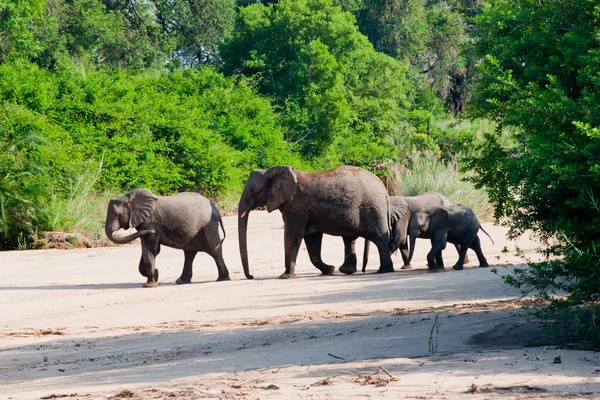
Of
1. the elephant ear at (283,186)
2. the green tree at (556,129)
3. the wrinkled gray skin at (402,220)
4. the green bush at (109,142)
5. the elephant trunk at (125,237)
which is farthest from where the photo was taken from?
the green bush at (109,142)

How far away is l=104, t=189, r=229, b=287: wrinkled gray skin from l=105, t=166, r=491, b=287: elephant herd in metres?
0.01

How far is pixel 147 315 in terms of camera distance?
39.8 feet

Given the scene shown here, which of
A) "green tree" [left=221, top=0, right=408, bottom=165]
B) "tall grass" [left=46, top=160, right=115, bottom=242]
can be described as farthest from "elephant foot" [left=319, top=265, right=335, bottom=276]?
"green tree" [left=221, top=0, right=408, bottom=165]

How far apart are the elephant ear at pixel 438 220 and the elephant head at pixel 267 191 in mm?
2375

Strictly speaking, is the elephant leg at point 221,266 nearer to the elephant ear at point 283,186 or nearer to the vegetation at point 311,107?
the elephant ear at point 283,186

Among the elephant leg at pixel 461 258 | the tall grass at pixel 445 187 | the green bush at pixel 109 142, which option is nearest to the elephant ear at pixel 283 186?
the elephant leg at pixel 461 258

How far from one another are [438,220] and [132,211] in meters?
5.00

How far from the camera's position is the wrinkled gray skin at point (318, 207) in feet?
52.1

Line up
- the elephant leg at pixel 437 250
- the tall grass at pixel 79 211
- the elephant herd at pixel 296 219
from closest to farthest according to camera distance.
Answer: the elephant herd at pixel 296 219
the elephant leg at pixel 437 250
the tall grass at pixel 79 211

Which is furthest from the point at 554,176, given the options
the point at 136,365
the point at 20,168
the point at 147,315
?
the point at 20,168

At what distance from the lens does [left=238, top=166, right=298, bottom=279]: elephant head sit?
1586cm

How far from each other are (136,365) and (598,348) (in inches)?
154

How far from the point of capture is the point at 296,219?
15.9 metres

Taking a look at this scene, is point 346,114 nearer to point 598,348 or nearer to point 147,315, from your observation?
point 147,315
